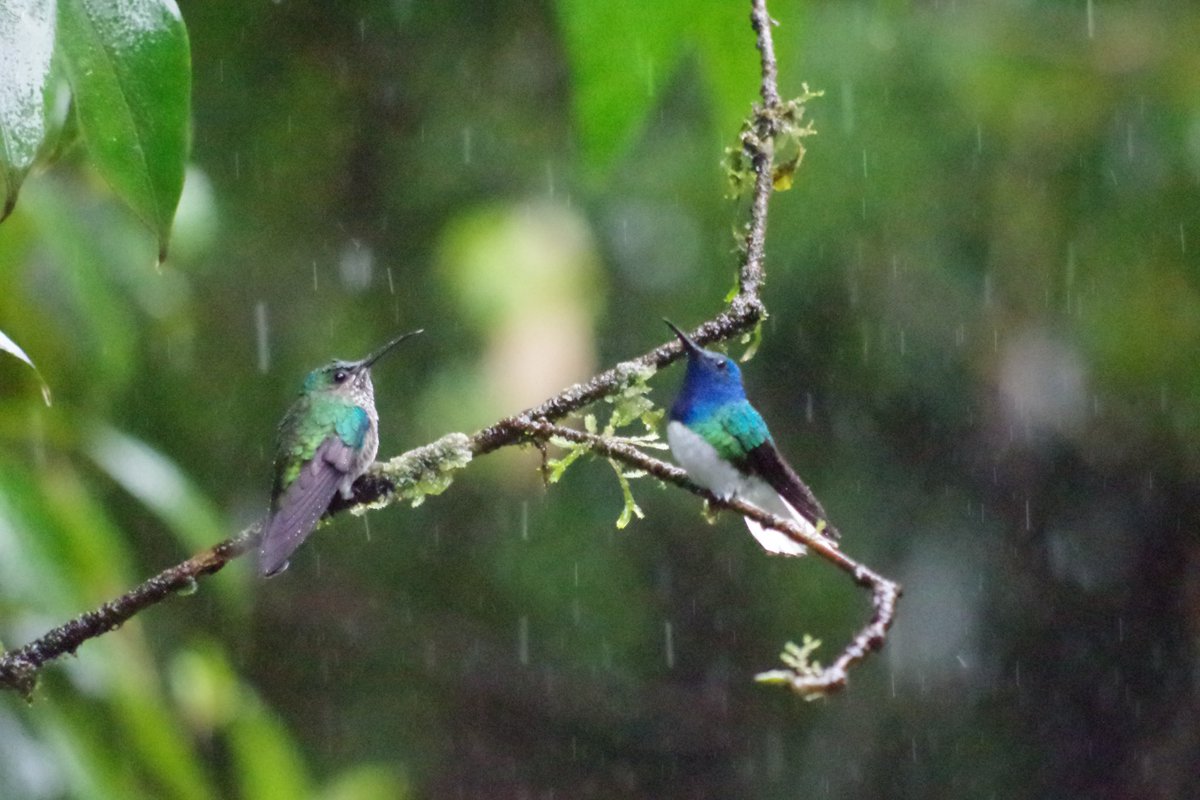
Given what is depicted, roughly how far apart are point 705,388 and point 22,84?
904 millimetres

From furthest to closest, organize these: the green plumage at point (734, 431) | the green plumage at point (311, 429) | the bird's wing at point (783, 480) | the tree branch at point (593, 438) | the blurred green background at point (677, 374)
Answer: the blurred green background at point (677, 374) → the green plumage at point (311, 429) → the green plumage at point (734, 431) → the bird's wing at point (783, 480) → the tree branch at point (593, 438)

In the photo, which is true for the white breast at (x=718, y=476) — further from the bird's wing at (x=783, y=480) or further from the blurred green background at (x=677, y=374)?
the blurred green background at (x=677, y=374)

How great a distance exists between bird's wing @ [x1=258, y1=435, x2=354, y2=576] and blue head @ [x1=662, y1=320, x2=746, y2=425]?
→ 404 millimetres

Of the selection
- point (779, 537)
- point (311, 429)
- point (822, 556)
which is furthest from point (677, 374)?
point (822, 556)

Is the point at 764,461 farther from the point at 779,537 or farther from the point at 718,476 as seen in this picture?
the point at 779,537

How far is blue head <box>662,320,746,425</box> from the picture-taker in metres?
1.59

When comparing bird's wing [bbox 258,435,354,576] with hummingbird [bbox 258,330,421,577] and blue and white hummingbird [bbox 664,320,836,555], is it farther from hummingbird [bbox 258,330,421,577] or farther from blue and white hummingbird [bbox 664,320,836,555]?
blue and white hummingbird [bbox 664,320,836,555]

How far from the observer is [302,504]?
4.95ft

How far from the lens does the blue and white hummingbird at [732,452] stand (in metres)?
1.33

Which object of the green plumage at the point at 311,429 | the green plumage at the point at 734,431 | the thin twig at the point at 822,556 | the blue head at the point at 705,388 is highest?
the green plumage at the point at 311,429

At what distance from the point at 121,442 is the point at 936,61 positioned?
2.86 meters

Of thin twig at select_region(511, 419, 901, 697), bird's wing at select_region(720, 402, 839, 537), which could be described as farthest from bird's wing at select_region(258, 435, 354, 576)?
bird's wing at select_region(720, 402, 839, 537)

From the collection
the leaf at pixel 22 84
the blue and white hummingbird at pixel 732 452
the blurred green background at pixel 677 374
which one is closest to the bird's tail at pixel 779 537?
the blue and white hummingbird at pixel 732 452

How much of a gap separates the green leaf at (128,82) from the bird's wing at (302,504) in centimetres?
43
